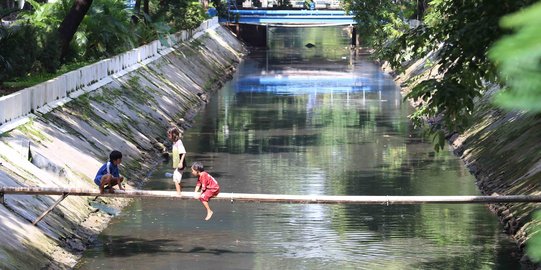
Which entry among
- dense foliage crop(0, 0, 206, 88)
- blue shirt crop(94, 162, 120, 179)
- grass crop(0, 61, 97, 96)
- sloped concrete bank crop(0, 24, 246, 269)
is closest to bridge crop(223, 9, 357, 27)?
dense foliage crop(0, 0, 206, 88)

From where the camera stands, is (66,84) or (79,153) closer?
(79,153)

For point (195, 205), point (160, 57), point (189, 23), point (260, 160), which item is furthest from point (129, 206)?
point (189, 23)

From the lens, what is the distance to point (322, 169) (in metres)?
34.5

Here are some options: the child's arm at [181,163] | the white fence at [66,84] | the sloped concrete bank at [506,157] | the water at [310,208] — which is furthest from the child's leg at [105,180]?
the sloped concrete bank at [506,157]

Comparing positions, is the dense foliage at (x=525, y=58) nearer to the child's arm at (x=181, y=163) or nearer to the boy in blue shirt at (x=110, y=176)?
the boy in blue shirt at (x=110, y=176)

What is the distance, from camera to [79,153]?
27500 mm

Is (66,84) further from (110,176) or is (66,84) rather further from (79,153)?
(110,176)

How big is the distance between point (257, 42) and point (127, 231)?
3411 inches

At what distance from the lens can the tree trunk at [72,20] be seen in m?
37.7

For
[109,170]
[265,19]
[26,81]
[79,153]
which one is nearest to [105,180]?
[109,170]

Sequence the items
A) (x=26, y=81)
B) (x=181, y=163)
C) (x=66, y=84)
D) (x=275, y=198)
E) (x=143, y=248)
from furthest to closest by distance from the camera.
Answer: (x=26, y=81), (x=66, y=84), (x=143, y=248), (x=181, y=163), (x=275, y=198)

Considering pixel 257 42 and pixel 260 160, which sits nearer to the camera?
pixel 260 160

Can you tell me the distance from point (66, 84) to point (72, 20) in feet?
20.8

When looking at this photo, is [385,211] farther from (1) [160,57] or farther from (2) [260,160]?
(1) [160,57]
